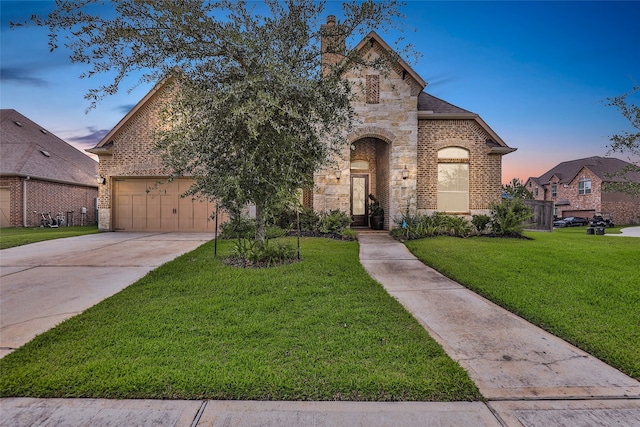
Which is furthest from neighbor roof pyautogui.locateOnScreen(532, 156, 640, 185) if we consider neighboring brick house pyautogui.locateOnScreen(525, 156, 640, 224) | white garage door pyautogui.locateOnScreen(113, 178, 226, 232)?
white garage door pyautogui.locateOnScreen(113, 178, 226, 232)

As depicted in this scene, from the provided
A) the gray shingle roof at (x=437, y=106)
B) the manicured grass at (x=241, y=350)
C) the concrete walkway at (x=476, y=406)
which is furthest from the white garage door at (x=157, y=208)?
the concrete walkway at (x=476, y=406)

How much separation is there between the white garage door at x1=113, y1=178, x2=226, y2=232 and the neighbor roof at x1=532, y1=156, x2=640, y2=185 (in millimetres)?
33948

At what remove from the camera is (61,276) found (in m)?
5.62

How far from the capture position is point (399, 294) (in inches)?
189

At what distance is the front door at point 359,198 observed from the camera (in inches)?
546

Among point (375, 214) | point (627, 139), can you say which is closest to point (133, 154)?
point (375, 214)

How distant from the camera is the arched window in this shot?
40.9ft

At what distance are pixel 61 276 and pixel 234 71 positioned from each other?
15.9 ft

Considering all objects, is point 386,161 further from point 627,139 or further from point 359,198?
point 627,139

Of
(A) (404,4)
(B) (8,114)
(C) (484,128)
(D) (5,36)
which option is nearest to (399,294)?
(A) (404,4)

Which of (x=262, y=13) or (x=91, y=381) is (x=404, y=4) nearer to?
(x=262, y=13)

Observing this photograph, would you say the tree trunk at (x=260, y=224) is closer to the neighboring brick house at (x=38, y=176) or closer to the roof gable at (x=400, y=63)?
the roof gable at (x=400, y=63)

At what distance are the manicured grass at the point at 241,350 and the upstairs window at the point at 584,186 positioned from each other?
37871 millimetres

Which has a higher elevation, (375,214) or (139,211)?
(139,211)
